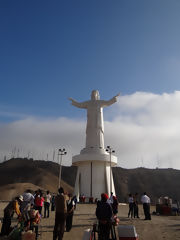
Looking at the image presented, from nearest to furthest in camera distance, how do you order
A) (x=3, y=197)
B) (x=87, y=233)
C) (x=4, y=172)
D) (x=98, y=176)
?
(x=87, y=233) < (x=98, y=176) < (x=3, y=197) < (x=4, y=172)

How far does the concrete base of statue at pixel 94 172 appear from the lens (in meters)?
30.7

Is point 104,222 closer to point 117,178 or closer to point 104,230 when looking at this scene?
point 104,230

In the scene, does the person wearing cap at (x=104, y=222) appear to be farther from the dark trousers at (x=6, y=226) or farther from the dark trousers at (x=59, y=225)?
the dark trousers at (x=6, y=226)

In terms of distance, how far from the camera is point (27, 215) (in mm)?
7566

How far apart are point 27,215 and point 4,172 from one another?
86446mm

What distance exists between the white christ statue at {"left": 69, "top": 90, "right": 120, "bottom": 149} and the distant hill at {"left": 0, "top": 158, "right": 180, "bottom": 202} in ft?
144

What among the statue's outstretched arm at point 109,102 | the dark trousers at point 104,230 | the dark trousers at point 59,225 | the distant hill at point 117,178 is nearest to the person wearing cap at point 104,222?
the dark trousers at point 104,230

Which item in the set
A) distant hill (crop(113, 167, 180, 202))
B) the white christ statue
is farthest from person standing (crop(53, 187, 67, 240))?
distant hill (crop(113, 167, 180, 202))

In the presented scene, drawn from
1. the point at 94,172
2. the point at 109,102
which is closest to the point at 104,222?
the point at 94,172

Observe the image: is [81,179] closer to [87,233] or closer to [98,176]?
[98,176]

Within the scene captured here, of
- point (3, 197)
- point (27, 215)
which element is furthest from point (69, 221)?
point (3, 197)

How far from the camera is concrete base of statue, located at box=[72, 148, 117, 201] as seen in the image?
30.7m

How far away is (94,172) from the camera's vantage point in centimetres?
3159

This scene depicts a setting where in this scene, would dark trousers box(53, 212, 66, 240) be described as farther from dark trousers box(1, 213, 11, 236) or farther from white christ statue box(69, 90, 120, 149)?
white christ statue box(69, 90, 120, 149)
